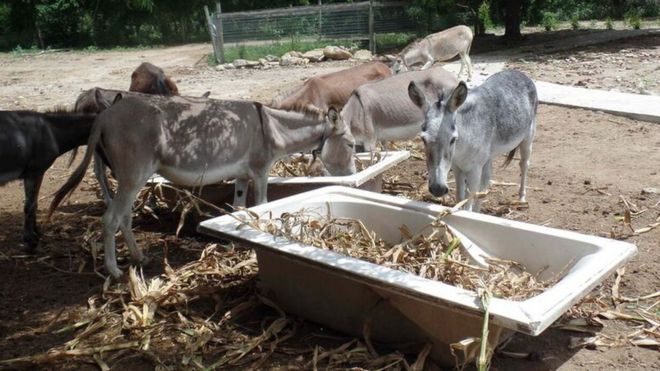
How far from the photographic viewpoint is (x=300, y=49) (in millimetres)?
19203

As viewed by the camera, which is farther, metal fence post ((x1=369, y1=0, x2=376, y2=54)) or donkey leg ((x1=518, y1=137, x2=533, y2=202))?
metal fence post ((x1=369, y1=0, x2=376, y2=54))

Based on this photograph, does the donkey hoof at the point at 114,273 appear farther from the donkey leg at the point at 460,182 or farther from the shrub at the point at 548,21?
the shrub at the point at 548,21

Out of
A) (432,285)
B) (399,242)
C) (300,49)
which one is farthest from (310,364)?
(300,49)

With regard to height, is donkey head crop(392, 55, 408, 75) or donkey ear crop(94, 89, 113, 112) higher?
donkey ear crop(94, 89, 113, 112)

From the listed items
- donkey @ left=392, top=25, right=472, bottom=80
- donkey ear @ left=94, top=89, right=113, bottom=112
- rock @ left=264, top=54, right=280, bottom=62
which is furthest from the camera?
rock @ left=264, top=54, right=280, bottom=62

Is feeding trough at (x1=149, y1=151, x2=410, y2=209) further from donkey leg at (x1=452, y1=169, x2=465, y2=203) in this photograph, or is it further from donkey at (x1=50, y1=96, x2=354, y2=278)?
donkey leg at (x1=452, y1=169, x2=465, y2=203)

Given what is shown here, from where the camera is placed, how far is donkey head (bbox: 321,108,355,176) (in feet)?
19.8

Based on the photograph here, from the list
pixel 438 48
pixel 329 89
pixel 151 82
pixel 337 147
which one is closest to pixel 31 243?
pixel 151 82

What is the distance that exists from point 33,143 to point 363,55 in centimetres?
1378

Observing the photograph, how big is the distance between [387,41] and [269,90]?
9417 millimetres

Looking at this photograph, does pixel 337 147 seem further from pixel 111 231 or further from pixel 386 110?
pixel 111 231

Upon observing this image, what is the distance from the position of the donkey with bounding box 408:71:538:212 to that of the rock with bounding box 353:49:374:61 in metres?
12.3

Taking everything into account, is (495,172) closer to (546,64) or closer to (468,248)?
(468,248)

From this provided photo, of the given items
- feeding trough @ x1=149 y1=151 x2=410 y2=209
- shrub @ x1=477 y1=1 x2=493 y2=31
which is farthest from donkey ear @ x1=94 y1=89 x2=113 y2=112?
shrub @ x1=477 y1=1 x2=493 y2=31
